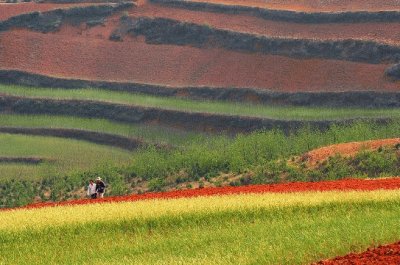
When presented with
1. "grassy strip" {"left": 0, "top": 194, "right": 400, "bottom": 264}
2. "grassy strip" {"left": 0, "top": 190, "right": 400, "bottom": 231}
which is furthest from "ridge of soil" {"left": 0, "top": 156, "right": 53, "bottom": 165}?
"grassy strip" {"left": 0, "top": 194, "right": 400, "bottom": 264}

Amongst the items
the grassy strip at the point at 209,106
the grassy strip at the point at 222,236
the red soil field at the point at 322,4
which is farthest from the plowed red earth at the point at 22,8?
the grassy strip at the point at 222,236

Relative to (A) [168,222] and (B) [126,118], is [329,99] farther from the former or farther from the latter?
(A) [168,222]

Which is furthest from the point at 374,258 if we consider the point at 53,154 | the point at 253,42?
the point at 253,42

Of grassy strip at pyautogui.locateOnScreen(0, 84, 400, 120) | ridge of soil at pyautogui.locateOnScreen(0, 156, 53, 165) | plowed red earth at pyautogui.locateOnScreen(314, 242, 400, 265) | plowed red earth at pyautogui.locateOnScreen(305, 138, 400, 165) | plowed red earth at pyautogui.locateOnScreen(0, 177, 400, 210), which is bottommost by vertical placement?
ridge of soil at pyautogui.locateOnScreen(0, 156, 53, 165)

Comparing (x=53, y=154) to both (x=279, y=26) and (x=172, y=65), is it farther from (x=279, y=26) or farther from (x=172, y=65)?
(x=279, y=26)

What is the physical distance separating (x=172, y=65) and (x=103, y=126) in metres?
18.7

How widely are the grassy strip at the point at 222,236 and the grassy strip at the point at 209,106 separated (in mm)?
74140

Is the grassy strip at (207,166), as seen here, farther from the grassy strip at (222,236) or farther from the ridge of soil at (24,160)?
the grassy strip at (222,236)

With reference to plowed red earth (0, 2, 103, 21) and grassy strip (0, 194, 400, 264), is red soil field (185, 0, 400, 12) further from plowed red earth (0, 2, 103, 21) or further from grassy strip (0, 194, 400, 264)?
grassy strip (0, 194, 400, 264)

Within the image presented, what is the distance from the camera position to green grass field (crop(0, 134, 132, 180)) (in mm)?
125562

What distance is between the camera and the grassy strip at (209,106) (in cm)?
13088

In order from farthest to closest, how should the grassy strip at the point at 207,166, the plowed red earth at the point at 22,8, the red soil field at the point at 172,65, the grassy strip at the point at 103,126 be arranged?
the plowed red earth at the point at 22,8, the red soil field at the point at 172,65, the grassy strip at the point at 103,126, the grassy strip at the point at 207,166

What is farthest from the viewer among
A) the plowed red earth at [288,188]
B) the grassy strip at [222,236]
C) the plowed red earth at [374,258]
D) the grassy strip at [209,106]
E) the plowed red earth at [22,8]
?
the plowed red earth at [22,8]

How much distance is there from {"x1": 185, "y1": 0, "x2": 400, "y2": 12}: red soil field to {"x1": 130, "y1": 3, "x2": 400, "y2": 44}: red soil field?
474cm
